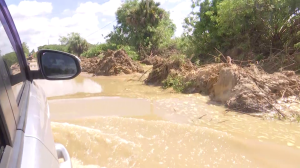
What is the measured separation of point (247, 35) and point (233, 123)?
7.48 m

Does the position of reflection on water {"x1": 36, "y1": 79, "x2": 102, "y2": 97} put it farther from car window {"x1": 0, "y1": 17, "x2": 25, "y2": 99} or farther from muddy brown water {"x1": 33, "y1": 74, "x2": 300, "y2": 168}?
car window {"x1": 0, "y1": 17, "x2": 25, "y2": 99}

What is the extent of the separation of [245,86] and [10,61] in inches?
241

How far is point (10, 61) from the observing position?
55.8 inches

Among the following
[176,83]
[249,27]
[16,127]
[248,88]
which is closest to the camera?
[16,127]

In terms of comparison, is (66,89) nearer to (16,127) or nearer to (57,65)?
(57,65)

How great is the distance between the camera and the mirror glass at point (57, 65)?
1.71 m

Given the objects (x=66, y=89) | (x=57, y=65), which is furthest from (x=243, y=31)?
(x=57, y=65)

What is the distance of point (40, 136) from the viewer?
1.17 meters

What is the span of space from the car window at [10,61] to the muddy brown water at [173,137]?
2314 mm

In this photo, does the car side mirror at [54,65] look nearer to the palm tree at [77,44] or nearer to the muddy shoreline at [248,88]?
the muddy shoreline at [248,88]

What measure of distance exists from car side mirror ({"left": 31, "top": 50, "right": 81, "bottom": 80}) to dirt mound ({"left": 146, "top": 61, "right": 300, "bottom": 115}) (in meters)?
5.28

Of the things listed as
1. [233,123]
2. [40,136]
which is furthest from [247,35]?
[40,136]

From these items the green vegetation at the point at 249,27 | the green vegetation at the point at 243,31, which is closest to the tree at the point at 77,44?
the green vegetation at the point at 243,31

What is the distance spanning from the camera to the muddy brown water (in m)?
3.79
